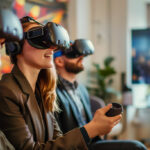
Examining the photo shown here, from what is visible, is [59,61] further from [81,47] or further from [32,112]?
[32,112]

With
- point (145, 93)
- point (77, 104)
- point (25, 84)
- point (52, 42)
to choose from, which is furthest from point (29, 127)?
point (145, 93)

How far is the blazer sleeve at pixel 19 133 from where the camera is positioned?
1.15 metres

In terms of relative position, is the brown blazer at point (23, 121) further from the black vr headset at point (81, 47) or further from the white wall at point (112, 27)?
the white wall at point (112, 27)

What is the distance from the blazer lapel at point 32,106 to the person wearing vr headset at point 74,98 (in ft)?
1.40

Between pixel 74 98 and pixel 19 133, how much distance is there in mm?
951

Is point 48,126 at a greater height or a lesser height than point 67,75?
lesser

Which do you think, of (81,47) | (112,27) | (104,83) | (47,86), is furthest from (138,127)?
(47,86)

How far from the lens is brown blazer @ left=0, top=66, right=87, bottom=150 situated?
116cm

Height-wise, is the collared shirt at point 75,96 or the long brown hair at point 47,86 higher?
the long brown hair at point 47,86

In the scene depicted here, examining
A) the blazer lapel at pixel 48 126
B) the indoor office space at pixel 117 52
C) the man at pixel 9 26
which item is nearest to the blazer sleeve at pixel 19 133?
the blazer lapel at pixel 48 126

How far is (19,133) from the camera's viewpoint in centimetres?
115

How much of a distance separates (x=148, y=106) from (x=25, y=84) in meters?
2.83

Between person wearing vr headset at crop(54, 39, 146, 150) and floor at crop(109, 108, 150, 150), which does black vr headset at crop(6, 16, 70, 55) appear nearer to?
person wearing vr headset at crop(54, 39, 146, 150)

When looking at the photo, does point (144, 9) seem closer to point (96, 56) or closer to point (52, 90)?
point (96, 56)
